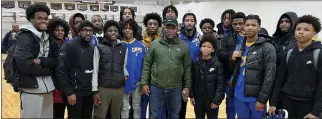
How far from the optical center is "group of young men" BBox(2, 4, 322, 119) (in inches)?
67.9

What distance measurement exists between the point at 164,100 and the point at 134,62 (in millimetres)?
458

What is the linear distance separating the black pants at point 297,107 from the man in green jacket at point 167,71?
0.83 m

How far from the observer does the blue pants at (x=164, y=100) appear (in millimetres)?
2248

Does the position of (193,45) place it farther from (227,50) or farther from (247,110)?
(247,110)

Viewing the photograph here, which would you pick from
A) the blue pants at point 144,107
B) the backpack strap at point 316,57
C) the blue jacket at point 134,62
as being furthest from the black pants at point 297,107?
the blue jacket at point 134,62

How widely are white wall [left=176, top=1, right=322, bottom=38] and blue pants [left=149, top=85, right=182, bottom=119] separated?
2666 millimetres

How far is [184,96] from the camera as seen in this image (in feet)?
7.58

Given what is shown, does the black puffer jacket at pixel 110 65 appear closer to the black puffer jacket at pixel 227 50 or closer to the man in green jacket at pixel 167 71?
the man in green jacket at pixel 167 71

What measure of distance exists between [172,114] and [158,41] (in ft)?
2.33

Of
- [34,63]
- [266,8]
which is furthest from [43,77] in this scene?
[266,8]

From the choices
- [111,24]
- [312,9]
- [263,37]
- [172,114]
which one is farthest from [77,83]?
[312,9]

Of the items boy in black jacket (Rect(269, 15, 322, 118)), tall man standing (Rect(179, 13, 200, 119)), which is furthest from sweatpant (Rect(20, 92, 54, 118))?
boy in black jacket (Rect(269, 15, 322, 118))

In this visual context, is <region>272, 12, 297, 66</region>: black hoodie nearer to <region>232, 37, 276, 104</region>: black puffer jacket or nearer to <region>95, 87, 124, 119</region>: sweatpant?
<region>232, 37, 276, 104</region>: black puffer jacket

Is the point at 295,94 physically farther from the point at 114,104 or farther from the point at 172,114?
the point at 114,104
